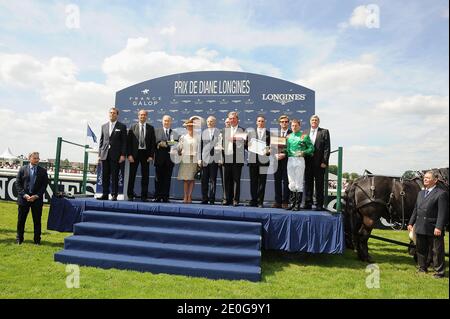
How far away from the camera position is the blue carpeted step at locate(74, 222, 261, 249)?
17.1 ft

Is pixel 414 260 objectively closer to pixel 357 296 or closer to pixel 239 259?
pixel 357 296

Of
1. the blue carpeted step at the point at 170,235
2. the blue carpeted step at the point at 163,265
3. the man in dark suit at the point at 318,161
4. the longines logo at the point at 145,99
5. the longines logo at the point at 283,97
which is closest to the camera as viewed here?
the blue carpeted step at the point at 163,265

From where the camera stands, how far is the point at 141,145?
6879 millimetres

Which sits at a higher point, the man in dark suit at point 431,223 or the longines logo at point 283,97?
the longines logo at point 283,97

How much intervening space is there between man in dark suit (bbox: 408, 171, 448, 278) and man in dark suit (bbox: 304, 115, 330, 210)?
5.23 feet

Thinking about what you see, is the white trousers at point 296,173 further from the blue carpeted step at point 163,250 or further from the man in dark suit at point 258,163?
the blue carpeted step at point 163,250

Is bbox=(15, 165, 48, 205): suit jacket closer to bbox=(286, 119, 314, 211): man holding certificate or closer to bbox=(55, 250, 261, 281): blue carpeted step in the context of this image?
bbox=(55, 250, 261, 281): blue carpeted step

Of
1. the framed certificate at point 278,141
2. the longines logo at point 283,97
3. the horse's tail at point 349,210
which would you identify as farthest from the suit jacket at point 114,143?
the horse's tail at point 349,210

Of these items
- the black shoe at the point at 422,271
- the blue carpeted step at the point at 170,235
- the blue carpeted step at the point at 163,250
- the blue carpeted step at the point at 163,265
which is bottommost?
the black shoe at the point at 422,271

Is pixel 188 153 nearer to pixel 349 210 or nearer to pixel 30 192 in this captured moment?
pixel 30 192

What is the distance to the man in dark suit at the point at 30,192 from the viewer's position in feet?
21.6

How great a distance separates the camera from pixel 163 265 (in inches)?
191

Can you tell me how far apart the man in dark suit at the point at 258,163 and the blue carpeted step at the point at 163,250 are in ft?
5.72
